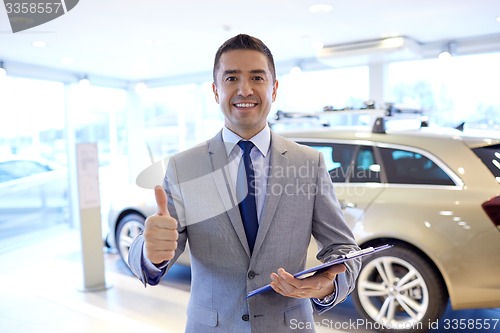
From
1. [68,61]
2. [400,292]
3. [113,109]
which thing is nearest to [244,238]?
[400,292]

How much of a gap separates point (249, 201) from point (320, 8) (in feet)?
10.8

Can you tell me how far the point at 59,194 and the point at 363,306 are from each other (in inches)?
223

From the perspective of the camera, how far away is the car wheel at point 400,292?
104 inches

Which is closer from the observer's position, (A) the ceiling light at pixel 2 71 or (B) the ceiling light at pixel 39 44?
(B) the ceiling light at pixel 39 44

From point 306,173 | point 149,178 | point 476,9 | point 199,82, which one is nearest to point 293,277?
point 306,173

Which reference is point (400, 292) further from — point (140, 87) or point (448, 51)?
point (140, 87)

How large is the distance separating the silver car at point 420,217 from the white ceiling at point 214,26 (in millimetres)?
1609

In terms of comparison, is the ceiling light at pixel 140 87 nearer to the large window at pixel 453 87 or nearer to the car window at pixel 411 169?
the large window at pixel 453 87

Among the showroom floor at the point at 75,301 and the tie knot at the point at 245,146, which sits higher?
the tie knot at the point at 245,146

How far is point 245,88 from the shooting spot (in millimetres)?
1149

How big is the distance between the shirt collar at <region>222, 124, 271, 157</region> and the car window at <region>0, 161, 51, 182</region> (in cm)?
572

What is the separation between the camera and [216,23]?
4.45 metres

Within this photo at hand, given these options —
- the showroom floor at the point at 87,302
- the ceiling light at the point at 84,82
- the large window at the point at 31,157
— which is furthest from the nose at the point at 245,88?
the ceiling light at the point at 84,82

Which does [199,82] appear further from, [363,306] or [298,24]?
[363,306]
